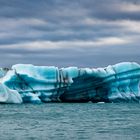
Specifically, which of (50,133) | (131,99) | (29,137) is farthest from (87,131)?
(131,99)

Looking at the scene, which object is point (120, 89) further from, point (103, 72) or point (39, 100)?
point (39, 100)

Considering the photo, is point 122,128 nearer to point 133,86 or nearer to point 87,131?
point 87,131

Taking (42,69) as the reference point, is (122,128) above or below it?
below

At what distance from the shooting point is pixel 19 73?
186ft

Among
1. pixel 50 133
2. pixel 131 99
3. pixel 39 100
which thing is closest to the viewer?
pixel 50 133

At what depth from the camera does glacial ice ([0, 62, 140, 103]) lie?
57281 millimetres

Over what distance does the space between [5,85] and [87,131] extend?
A: 27.1 metres

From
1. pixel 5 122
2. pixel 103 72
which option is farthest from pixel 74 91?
pixel 5 122

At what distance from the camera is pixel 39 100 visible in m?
59.8

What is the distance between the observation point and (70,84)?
5919 centimetres

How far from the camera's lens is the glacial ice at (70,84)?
57281 mm

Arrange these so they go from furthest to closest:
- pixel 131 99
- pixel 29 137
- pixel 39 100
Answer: pixel 131 99, pixel 39 100, pixel 29 137

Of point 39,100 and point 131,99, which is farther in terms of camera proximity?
point 131,99

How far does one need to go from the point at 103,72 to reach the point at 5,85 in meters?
10.6
